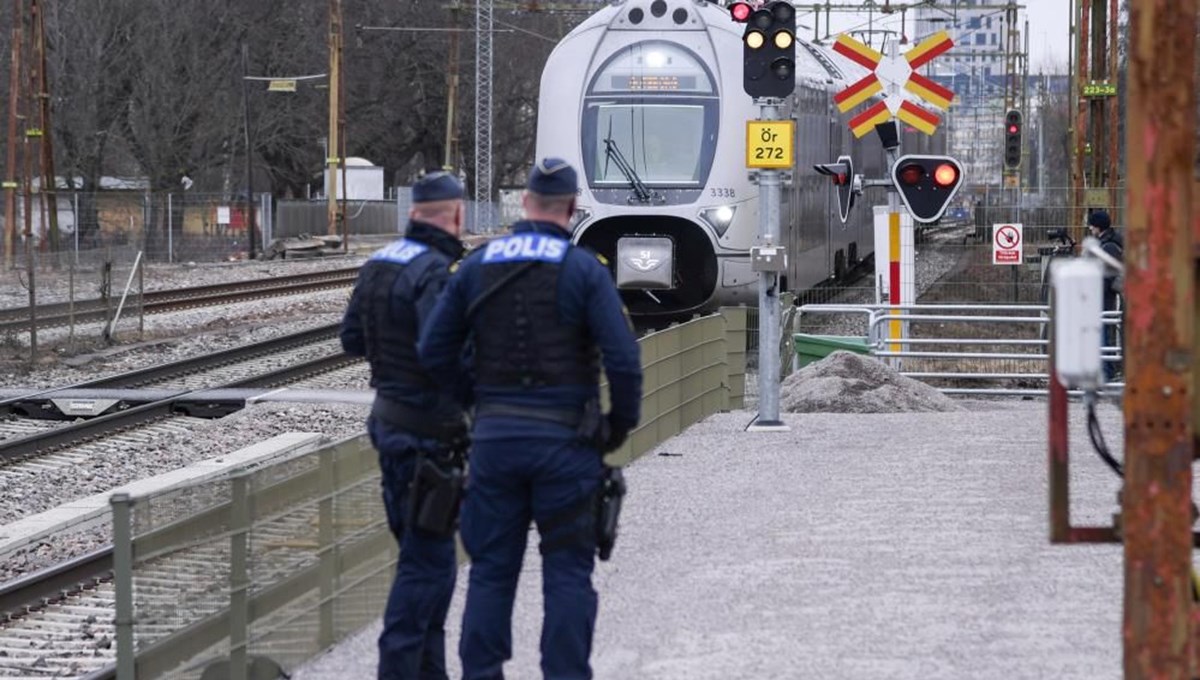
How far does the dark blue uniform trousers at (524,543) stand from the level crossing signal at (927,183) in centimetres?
1136

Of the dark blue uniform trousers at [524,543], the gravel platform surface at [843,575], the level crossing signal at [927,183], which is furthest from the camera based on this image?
the level crossing signal at [927,183]

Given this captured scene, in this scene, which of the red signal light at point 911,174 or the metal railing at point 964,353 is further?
the metal railing at point 964,353

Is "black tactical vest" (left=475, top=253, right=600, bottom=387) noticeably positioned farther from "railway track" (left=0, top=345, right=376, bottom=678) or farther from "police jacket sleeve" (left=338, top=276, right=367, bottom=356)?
"railway track" (left=0, top=345, right=376, bottom=678)

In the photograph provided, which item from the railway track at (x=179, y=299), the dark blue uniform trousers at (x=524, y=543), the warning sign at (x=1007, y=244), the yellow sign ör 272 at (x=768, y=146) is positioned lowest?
the railway track at (x=179, y=299)

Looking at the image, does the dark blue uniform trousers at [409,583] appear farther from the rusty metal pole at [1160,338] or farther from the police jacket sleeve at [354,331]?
the rusty metal pole at [1160,338]

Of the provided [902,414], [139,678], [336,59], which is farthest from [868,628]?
[336,59]

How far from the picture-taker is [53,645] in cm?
1013

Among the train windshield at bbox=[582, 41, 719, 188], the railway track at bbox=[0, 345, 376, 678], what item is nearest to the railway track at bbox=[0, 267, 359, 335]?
the train windshield at bbox=[582, 41, 719, 188]

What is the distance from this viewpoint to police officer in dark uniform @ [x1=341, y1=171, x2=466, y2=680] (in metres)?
7.58

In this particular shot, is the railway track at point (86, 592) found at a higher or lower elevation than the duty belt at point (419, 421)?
lower

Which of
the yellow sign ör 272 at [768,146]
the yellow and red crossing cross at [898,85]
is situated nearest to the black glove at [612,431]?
the yellow sign ör 272 at [768,146]

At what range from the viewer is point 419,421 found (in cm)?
761

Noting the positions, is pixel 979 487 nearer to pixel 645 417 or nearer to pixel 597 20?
A: pixel 645 417

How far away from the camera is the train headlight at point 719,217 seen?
73.5ft
